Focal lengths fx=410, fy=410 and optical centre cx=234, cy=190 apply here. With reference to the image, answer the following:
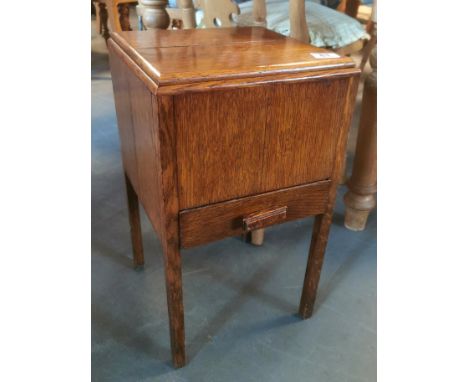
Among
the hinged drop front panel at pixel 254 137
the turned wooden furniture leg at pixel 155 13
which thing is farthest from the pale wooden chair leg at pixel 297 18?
the hinged drop front panel at pixel 254 137

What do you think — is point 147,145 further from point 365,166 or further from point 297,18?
point 365,166

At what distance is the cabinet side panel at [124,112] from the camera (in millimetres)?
808

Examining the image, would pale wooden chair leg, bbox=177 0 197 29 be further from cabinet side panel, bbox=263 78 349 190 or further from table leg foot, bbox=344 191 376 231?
table leg foot, bbox=344 191 376 231

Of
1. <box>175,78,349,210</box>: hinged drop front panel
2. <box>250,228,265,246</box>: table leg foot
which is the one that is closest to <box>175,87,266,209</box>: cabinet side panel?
<box>175,78,349,210</box>: hinged drop front panel

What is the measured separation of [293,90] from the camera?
683mm

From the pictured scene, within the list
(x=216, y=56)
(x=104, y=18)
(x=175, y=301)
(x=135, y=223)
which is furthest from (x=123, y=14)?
(x=175, y=301)

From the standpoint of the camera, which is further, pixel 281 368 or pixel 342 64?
pixel 281 368

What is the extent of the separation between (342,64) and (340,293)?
68 cm

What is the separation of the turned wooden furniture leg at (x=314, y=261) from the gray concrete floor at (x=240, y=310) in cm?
5

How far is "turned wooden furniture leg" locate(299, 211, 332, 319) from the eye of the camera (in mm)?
913

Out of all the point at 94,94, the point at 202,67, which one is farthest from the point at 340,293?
the point at 94,94

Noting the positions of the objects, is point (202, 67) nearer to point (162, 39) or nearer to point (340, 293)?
point (162, 39)
